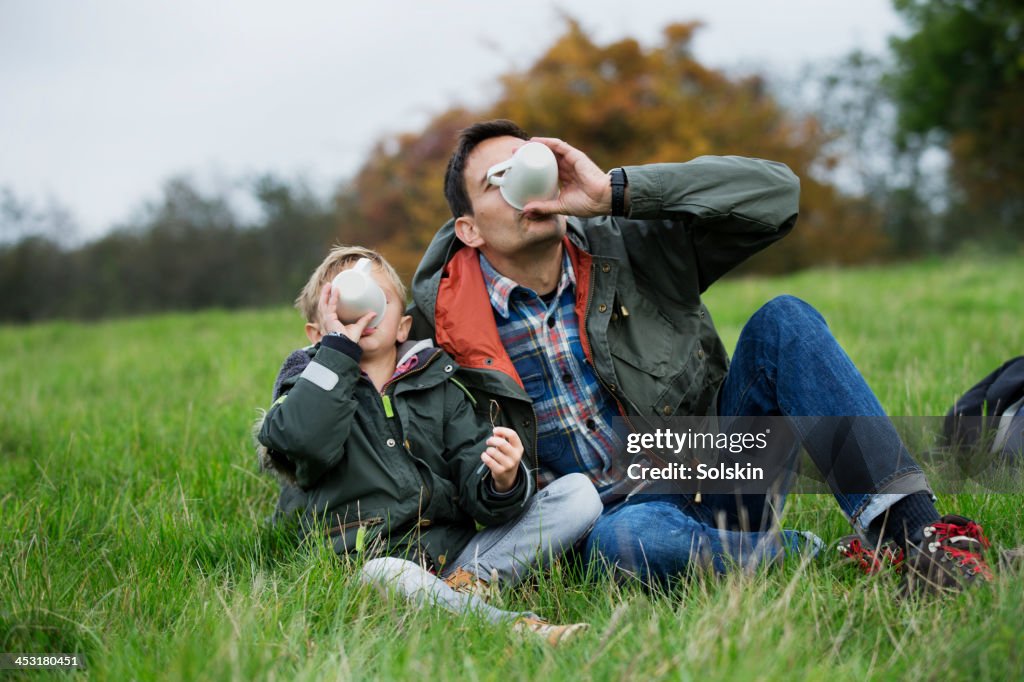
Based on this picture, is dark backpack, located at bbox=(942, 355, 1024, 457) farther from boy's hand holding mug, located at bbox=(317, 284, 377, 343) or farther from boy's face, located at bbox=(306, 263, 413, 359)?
boy's hand holding mug, located at bbox=(317, 284, 377, 343)

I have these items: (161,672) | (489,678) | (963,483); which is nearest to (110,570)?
(161,672)

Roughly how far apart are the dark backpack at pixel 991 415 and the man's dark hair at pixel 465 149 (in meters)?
1.97

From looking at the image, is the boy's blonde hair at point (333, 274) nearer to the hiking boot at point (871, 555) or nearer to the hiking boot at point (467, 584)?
the hiking boot at point (467, 584)

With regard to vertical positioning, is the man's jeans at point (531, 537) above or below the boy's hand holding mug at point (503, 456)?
below

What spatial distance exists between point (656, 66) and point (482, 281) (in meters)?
15.0

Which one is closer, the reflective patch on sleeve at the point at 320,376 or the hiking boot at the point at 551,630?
the hiking boot at the point at 551,630

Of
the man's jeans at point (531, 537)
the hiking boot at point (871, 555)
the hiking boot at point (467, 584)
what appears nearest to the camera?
the hiking boot at point (871, 555)

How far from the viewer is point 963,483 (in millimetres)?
2828

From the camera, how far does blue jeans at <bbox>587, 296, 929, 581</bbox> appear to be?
2.25 meters

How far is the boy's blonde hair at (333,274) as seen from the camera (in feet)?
9.08

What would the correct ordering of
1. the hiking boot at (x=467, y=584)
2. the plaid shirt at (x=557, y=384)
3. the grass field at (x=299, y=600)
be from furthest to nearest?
the plaid shirt at (x=557, y=384)
the hiking boot at (x=467, y=584)
the grass field at (x=299, y=600)

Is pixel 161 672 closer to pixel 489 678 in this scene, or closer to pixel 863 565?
pixel 489 678

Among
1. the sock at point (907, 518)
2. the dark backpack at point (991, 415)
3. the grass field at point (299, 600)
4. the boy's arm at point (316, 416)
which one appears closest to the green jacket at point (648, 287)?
the boy's arm at point (316, 416)

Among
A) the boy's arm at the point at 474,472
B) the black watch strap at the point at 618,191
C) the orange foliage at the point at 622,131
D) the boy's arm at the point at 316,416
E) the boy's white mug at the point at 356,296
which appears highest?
the orange foliage at the point at 622,131
